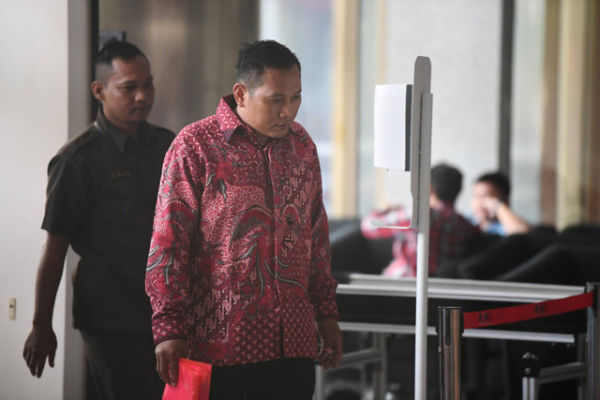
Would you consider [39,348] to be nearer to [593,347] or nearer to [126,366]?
[126,366]

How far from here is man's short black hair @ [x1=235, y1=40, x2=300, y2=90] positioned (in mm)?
1793

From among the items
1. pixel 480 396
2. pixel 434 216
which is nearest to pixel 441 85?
pixel 434 216

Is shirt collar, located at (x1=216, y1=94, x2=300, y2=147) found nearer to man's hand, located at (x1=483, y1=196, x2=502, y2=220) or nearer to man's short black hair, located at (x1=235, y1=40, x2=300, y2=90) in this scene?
man's short black hair, located at (x1=235, y1=40, x2=300, y2=90)

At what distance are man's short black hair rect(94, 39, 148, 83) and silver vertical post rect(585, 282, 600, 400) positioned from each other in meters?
1.45

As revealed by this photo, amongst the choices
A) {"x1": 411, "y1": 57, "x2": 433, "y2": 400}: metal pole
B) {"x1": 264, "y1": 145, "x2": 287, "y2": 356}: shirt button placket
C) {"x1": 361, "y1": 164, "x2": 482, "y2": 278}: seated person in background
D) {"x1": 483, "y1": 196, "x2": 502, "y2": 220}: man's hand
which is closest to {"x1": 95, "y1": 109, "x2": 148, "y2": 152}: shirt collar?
{"x1": 264, "y1": 145, "x2": 287, "y2": 356}: shirt button placket

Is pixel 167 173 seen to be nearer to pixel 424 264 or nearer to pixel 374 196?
pixel 424 264

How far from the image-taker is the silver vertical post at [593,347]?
7.44 feet

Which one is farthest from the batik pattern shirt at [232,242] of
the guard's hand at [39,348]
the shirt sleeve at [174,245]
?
the guard's hand at [39,348]

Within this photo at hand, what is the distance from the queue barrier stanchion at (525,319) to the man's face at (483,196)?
6.58ft

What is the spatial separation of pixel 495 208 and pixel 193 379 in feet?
10.6

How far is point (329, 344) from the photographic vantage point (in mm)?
1912

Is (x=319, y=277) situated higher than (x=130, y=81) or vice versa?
(x=130, y=81)

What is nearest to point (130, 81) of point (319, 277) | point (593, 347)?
point (319, 277)

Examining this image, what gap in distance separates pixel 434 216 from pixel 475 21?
267cm
